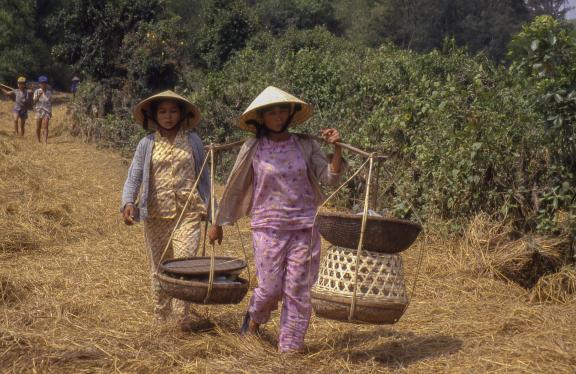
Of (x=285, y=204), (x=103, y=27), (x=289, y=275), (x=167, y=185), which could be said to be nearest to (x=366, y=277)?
(x=289, y=275)

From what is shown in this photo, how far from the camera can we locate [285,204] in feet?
16.1

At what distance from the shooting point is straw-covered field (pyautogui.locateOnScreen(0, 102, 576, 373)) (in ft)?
15.2

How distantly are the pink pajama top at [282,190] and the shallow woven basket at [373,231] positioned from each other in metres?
0.29

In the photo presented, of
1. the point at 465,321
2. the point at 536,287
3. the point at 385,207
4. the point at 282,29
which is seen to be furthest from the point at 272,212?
the point at 282,29

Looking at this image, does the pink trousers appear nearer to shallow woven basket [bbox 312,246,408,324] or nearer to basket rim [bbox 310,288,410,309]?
shallow woven basket [bbox 312,246,408,324]

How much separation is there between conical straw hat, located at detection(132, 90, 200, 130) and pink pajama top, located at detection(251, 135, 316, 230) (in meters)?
0.86

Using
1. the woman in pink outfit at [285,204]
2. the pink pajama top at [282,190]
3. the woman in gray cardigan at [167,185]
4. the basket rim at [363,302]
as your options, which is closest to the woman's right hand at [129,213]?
the woman in gray cardigan at [167,185]

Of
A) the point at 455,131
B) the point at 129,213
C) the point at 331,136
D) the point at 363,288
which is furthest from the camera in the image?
the point at 455,131

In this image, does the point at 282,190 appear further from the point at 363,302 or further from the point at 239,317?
the point at 239,317

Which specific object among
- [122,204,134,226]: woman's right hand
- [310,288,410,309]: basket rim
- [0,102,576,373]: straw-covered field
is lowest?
[0,102,576,373]: straw-covered field

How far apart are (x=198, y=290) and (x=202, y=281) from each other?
23cm

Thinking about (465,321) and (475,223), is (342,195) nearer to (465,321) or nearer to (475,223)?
(475,223)

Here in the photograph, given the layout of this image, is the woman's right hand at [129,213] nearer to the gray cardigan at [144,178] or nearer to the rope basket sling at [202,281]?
the gray cardigan at [144,178]

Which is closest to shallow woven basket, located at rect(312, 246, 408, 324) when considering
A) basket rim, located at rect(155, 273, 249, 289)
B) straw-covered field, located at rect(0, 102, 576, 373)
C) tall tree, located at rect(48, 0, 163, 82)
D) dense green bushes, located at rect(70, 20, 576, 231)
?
straw-covered field, located at rect(0, 102, 576, 373)
